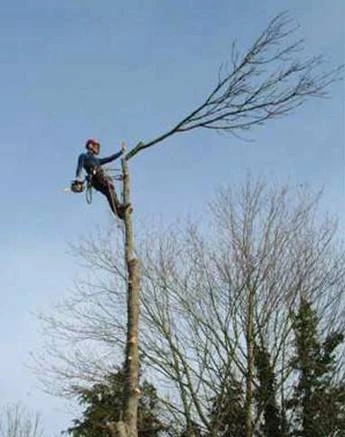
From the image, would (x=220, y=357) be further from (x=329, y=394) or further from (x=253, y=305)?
→ (x=329, y=394)

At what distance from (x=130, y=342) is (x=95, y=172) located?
1773mm

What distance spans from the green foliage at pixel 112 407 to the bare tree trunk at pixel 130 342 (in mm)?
10797

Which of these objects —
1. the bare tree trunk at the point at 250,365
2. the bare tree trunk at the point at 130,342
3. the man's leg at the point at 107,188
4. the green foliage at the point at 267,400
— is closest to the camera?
the bare tree trunk at the point at 130,342

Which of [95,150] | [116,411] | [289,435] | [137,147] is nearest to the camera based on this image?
[137,147]

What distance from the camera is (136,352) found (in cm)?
570

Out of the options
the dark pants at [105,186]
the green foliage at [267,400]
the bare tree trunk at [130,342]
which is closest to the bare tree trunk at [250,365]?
the green foliage at [267,400]

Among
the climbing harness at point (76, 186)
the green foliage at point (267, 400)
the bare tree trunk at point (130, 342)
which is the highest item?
the green foliage at point (267, 400)

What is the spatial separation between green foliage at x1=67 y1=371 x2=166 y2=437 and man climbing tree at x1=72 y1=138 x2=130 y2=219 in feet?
33.7

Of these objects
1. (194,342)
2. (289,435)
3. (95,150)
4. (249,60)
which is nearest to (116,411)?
(194,342)

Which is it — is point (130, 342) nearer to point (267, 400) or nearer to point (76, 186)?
point (76, 186)

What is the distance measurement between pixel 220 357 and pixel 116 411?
279cm

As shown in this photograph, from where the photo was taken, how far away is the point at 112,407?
1766cm

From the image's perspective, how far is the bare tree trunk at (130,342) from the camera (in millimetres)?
5352

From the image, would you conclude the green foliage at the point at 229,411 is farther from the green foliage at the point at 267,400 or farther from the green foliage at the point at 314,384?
the green foliage at the point at 314,384
